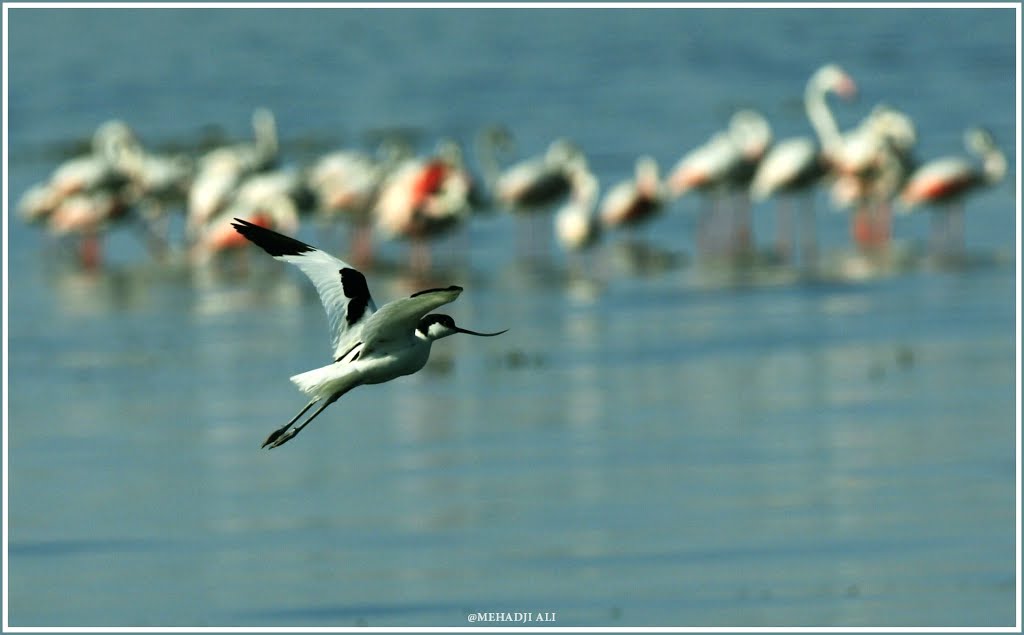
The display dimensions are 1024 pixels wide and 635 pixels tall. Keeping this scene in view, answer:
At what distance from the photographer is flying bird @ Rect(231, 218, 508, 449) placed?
7051 millimetres

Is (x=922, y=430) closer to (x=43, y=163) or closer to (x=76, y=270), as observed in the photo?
(x=76, y=270)

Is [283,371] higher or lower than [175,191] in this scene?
→ lower

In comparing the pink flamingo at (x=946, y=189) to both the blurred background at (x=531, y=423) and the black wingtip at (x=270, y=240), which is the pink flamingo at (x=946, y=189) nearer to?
the blurred background at (x=531, y=423)

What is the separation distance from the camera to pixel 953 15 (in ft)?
167

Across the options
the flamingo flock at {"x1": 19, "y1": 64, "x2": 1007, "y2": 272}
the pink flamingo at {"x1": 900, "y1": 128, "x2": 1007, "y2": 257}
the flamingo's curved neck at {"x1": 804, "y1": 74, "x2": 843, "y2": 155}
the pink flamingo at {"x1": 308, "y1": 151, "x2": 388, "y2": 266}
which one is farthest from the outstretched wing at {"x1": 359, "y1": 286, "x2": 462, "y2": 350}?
the flamingo's curved neck at {"x1": 804, "y1": 74, "x2": 843, "y2": 155}

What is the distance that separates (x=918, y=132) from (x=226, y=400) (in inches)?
703

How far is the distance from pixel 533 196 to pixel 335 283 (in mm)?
14231

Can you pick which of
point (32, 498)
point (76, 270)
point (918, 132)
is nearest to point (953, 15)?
point (918, 132)

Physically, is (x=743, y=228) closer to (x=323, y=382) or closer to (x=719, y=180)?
(x=719, y=180)

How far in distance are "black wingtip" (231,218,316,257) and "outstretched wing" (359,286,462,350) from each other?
392 mm

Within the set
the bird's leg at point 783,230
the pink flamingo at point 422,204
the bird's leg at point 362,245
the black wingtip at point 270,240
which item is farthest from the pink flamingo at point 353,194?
the black wingtip at point 270,240

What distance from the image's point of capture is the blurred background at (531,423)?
8891 millimetres

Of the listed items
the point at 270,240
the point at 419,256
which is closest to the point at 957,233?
the point at 419,256

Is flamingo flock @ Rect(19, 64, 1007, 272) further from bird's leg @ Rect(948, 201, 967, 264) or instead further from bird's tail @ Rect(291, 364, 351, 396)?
bird's tail @ Rect(291, 364, 351, 396)
